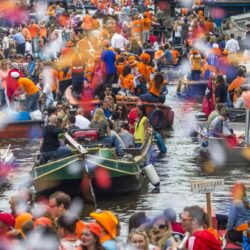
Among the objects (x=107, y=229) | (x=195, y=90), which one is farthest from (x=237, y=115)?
(x=107, y=229)

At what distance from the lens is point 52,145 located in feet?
81.9

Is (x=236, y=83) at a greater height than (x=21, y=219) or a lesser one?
greater

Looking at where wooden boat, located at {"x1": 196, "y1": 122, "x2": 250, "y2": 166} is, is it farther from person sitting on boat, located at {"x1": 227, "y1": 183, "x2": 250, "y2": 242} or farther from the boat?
person sitting on boat, located at {"x1": 227, "y1": 183, "x2": 250, "y2": 242}

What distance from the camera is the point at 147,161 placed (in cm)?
2628

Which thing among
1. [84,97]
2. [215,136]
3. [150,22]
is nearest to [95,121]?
[215,136]

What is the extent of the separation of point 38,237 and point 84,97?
809 inches

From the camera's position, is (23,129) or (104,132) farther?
(23,129)

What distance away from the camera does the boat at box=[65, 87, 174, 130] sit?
33.2 m

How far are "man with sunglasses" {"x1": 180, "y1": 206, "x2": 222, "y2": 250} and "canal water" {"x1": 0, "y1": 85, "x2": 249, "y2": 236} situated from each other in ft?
22.9

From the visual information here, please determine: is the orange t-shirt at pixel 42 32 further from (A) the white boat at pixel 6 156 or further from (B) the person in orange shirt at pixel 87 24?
(A) the white boat at pixel 6 156

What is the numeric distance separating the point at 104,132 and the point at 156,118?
746cm

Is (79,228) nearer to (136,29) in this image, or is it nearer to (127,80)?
(127,80)

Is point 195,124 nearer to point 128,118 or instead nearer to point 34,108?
point 128,118

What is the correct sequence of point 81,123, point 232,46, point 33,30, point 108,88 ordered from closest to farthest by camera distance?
point 81,123, point 108,88, point 232,46, point 33,30
